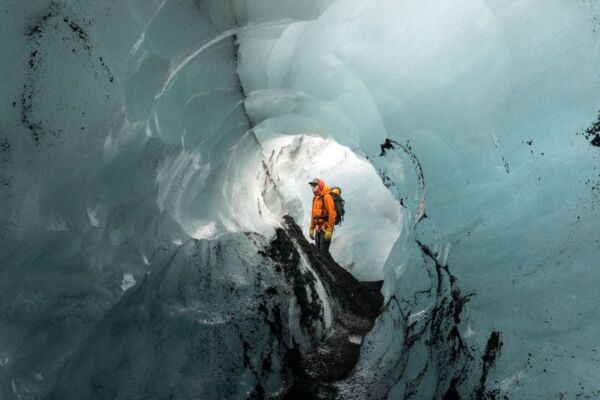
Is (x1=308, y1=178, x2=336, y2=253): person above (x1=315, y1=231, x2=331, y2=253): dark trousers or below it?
above

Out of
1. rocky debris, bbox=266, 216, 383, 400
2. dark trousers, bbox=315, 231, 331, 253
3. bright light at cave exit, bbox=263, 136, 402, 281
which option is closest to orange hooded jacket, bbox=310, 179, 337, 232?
dark trousers, bbox=315, 231, 331, 253

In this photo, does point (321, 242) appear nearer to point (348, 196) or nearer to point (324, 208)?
point (324, 208)

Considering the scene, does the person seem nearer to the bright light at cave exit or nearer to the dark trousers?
the dark trousers

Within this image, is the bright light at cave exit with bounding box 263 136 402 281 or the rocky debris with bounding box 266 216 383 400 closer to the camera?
the rocky debris with bounding box 266 216 383 400

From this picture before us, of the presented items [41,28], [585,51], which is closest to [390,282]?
[585,51]

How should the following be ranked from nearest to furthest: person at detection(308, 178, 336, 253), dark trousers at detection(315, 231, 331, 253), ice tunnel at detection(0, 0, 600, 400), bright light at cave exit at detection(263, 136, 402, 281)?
ice tunnel at detection(0, 0, 600, 400)
person at detection(308, 178, 336, 253)
dark trousers at detection(315, 231, 331, 253)
bright light at cave exit at detection(263, 136, 402, 281)

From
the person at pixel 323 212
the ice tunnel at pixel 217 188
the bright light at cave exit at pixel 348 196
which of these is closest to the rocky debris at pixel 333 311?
the ice tunnel at pixel 217 188

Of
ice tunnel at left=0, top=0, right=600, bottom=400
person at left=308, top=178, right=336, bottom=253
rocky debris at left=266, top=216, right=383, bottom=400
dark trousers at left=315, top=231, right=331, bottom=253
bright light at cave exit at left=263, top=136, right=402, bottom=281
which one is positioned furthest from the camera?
bright light at cave exit at left=263, top=136, right=402, bottom=281

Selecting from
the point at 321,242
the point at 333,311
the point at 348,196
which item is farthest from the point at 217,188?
the point at 348,196
